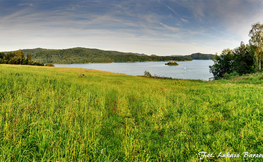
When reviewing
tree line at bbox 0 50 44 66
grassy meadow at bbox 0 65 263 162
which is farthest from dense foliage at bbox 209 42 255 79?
tree line at bbox 0 50 44 66

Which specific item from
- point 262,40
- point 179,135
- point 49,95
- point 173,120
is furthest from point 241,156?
point 262,40

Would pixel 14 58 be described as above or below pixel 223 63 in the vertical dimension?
above

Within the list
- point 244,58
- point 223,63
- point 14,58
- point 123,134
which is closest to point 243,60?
point 244,58

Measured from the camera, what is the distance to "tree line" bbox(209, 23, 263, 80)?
35438 millimetres

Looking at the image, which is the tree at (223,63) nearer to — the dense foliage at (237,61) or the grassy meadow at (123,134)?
the dense foliage at (237,61)

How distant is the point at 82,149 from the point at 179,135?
10.7 feet

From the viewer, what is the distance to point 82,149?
321cm

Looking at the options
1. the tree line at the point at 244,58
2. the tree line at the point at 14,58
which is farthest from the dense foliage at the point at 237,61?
the tree line at the point at 14,58

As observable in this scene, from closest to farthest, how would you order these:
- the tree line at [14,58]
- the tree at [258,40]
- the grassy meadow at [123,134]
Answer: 1. the grassy meadow at [123,134]
2. the tree at [258,40]
3. the tree line at [14,58]

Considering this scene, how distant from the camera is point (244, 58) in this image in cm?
4244

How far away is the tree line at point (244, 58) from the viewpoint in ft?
116

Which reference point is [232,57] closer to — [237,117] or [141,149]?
[237,117]

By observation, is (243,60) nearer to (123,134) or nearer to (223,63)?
(223,63)

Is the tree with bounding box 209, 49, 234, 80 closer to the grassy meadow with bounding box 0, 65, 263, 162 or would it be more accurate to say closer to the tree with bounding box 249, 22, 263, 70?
the tree with bounding box 249, 22, 263, 70
